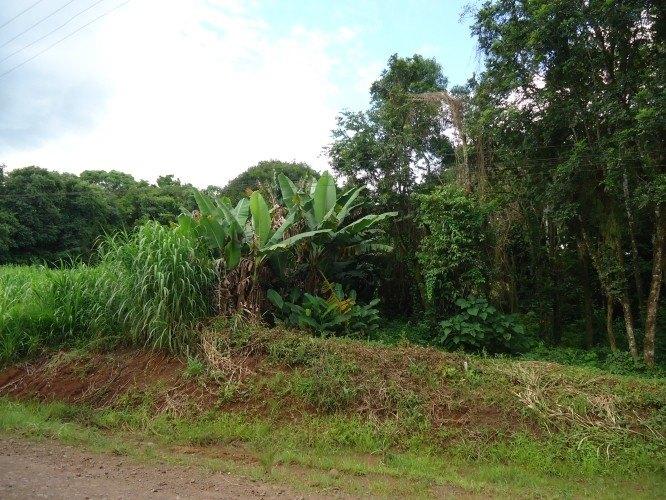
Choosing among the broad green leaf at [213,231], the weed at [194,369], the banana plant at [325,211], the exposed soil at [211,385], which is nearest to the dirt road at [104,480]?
the exposed soil at [211,385]

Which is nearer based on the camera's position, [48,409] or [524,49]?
[48,409]

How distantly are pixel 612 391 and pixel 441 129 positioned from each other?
24.7 ft

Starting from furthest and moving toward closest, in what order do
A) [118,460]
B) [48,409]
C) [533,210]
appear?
1. [533,210]
2. [48,409]
3. [118,460]

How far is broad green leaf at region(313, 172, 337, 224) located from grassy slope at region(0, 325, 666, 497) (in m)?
2.54

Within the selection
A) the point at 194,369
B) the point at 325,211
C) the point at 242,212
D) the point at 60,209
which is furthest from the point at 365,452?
the point at 60,209

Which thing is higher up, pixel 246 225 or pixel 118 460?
pixel 246 225

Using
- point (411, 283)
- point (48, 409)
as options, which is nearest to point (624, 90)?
point (411, 283)

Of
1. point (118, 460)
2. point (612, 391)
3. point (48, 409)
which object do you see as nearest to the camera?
point (118, 460)

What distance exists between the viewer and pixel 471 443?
5.62 meters

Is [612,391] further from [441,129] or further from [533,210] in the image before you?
[441,129]

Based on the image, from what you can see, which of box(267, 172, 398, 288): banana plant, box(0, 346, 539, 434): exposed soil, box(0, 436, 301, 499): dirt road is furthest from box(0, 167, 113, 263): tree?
box(0, 436, 301, 499): dirt road

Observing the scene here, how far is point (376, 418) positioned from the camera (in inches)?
240

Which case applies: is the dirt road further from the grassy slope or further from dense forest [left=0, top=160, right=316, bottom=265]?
dense forest [left=0, top=160, right=316, bottom=265]

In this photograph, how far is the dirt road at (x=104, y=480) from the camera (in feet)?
14.3
